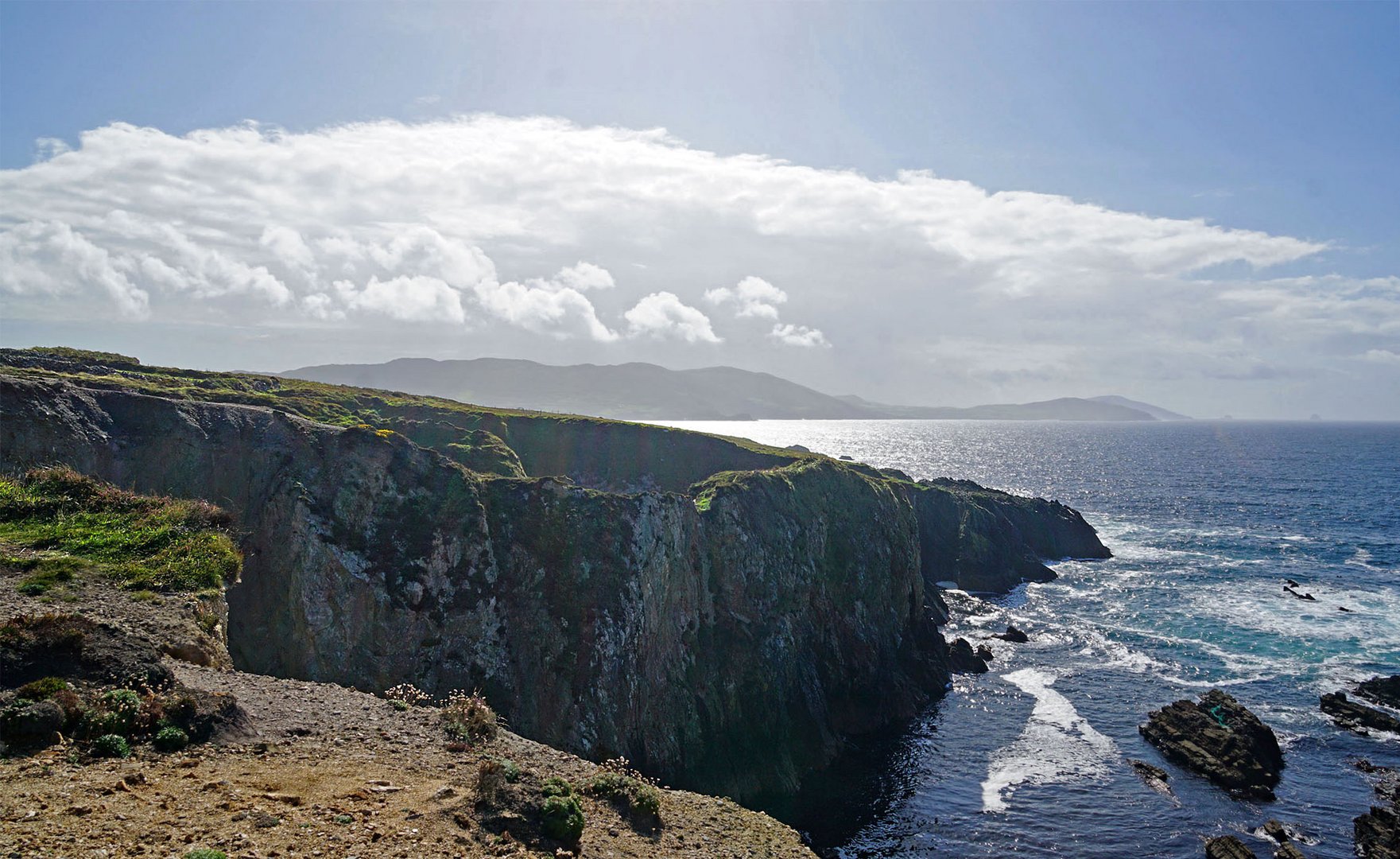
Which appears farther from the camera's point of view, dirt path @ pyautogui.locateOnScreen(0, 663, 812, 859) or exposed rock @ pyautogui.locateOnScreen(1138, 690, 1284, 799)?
exposed rock @ pyautogui.locateOnScreen(1138, 690, 1284, 799)

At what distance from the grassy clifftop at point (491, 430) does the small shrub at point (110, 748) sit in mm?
40449

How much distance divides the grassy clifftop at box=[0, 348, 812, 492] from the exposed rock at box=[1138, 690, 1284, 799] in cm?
3693

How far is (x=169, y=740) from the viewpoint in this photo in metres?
16.8

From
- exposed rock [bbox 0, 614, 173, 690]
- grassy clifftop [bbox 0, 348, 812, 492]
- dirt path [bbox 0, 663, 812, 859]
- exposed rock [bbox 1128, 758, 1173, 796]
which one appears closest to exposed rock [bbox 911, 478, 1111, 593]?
grassy clifftop [bbox 0, 348, 812, 492]

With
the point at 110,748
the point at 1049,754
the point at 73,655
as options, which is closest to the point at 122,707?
the point at 110,748

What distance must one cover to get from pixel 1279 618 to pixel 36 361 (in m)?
112

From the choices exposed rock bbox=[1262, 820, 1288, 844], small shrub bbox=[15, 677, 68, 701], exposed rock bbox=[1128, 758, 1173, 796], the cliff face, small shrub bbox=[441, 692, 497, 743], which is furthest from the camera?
exposed rock bbox=[1128, 758, 1173, 796]

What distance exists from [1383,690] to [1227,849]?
31709 millimetres

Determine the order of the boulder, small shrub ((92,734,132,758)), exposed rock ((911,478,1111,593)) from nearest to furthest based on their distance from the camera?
1. small shrub ((92,734,132,758))
2. the boulder
3. exposed rock ((911,478,1111,593))

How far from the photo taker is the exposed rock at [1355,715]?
164 ft

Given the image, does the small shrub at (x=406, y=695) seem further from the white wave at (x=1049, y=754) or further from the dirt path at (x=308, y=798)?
the white wave at (x=1049, y=754)

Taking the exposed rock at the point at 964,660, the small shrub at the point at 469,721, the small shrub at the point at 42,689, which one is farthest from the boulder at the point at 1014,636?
the small shrub at the point at 42,689

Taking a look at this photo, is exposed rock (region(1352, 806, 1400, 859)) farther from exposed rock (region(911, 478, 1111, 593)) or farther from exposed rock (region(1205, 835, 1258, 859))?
exposed rock (region(911, 478, 1111, 593))

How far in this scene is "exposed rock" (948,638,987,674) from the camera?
62000mm
